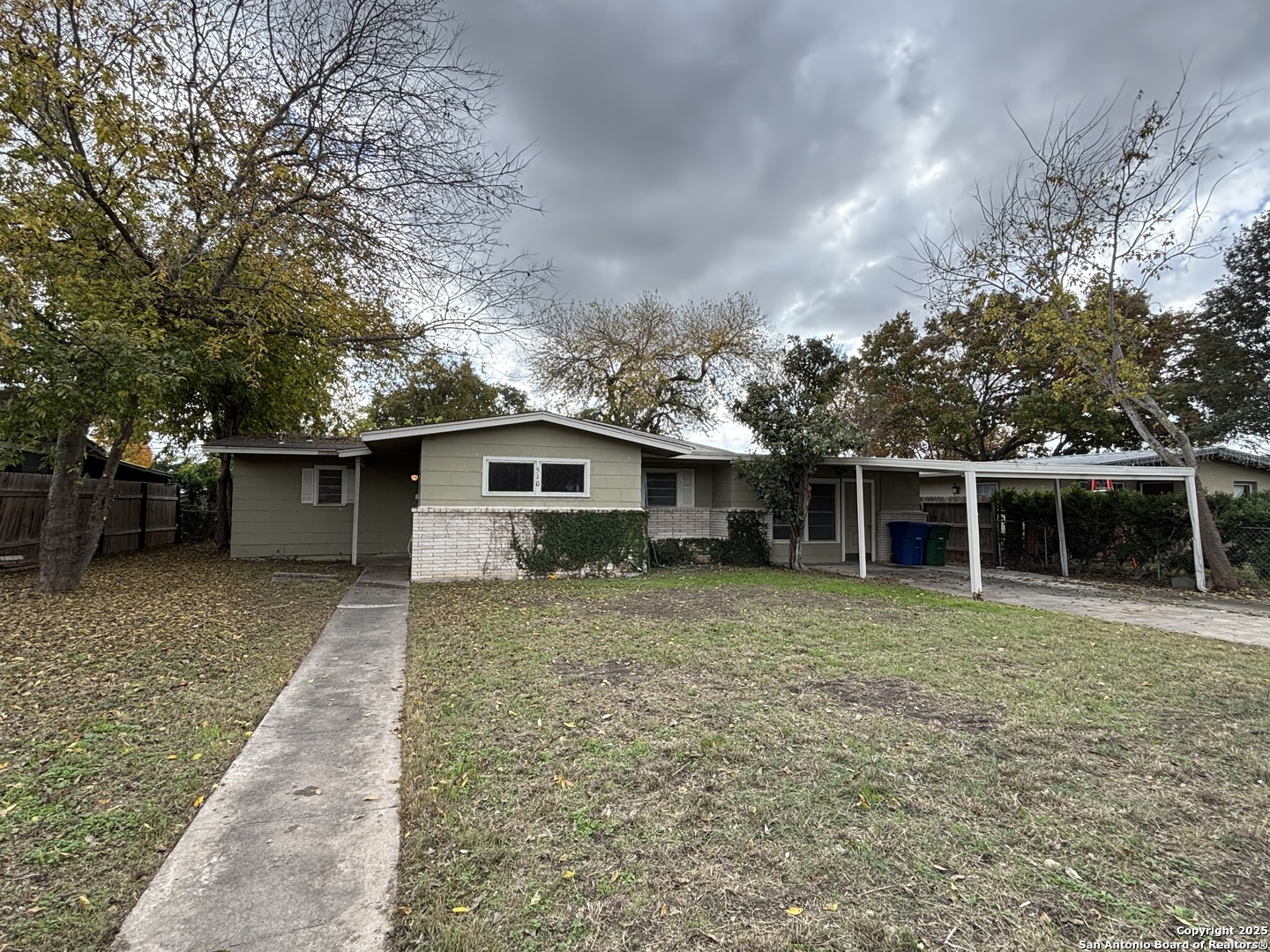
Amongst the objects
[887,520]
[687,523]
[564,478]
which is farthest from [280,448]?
[887,520]

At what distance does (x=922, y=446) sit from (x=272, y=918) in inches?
1133

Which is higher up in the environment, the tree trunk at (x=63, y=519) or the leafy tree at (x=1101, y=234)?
the leafy tree at (x=1101, y=234)

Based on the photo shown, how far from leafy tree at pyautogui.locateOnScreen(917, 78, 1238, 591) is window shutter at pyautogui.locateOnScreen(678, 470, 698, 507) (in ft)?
23.6

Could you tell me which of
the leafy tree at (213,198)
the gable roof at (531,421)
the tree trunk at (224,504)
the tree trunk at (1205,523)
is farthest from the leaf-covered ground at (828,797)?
the tree trunk at (224,504)

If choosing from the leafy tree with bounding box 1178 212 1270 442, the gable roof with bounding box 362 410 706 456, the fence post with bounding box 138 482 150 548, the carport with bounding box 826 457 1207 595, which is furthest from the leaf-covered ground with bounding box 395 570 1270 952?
the leafy tree with bounding box 1178 212 1270 442

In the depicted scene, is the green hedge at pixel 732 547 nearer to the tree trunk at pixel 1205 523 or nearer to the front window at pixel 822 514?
the front window at pixel 822 514

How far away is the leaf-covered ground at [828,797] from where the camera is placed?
2.06 m

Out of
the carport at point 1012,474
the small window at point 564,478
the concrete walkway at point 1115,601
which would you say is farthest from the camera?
the small window at point 564,478

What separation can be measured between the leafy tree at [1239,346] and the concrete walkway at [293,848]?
24688 mm

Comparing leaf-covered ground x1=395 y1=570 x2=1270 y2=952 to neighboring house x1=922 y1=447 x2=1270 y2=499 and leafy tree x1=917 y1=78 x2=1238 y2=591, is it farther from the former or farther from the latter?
neighboring house x1=922 y1=447 x2=1270 y2=499

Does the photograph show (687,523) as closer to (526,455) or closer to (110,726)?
(526,455)

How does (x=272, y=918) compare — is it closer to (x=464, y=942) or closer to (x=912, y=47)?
(x=464, y=942)

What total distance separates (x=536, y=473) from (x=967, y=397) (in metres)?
17.4

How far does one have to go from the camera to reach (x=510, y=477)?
1103 centimetres
